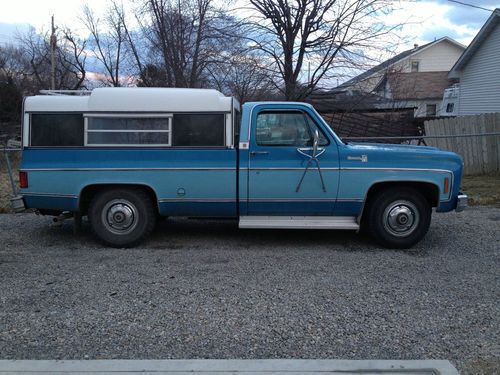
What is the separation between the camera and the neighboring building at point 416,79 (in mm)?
19328

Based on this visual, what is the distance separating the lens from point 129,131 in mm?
6812

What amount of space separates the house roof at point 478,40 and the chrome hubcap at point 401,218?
18.4 m

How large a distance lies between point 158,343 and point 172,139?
11.2 ft

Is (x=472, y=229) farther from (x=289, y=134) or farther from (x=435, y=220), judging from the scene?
(x=289, y=134)

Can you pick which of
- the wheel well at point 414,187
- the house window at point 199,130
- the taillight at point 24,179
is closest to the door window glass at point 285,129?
the house window at point 199,130

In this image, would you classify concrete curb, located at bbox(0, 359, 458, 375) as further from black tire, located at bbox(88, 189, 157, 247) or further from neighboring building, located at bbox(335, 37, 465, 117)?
neighboring building, located at bbox(335, 37, 465, 117)

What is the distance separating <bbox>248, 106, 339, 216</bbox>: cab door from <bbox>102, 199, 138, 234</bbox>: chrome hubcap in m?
1.63

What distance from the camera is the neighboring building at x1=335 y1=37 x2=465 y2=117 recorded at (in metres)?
19.3

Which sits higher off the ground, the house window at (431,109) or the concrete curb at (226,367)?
the house window at (431,109)

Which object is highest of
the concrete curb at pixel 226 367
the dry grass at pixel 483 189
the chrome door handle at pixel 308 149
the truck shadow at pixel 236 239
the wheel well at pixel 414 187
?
the chrome door handle at pixel 308 149

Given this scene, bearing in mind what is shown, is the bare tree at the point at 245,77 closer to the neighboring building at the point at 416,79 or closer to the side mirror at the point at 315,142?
the neighboring building at the point at 416,79

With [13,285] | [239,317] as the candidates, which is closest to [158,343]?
[239,317]

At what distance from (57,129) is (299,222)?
3483 millimetres

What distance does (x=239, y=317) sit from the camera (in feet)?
14.6
